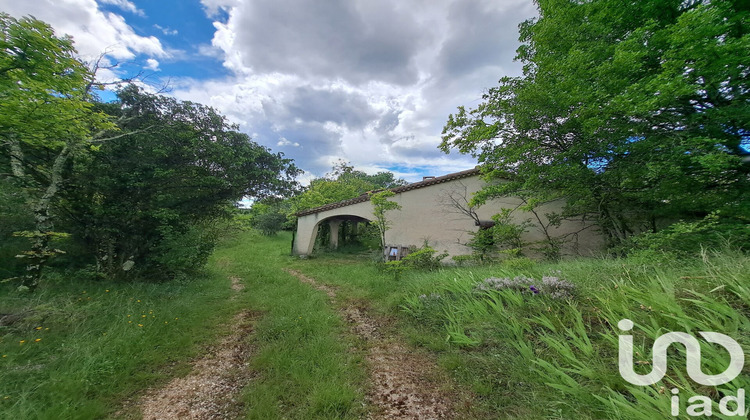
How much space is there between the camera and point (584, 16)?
209 inches

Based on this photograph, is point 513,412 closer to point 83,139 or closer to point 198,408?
point 198,408

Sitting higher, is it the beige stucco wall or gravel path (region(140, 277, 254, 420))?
the beige stucco wall

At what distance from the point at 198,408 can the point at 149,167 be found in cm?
550

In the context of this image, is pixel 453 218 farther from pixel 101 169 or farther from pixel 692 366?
→ pixel 101 169

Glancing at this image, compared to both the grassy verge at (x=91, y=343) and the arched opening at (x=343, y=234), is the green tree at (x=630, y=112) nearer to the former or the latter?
the grassy verge at (x=91, y=343)

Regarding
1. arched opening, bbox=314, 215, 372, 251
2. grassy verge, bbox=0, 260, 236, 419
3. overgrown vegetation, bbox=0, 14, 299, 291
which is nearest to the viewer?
grassy verge, bbox=0, 260, 236, 419

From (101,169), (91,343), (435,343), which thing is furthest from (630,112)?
(101,169)

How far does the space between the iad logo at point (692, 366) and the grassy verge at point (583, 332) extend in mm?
37

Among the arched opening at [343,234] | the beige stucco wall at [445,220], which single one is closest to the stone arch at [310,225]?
the beige stucco wall at [445,220]

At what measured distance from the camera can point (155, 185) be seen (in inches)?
210

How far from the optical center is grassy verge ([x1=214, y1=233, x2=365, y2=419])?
2164 mm

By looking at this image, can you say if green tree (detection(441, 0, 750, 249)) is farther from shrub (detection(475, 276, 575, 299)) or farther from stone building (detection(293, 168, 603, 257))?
shrub (detection(475, 276, 575, 299))

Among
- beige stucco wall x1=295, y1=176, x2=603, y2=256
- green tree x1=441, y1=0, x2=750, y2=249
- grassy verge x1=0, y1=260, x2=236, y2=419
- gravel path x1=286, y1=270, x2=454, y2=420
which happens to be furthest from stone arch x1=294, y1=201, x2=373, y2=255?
gravel path x1=286, y1=270, x2=454, y2=420

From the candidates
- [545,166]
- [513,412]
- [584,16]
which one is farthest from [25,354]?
[584,16]
